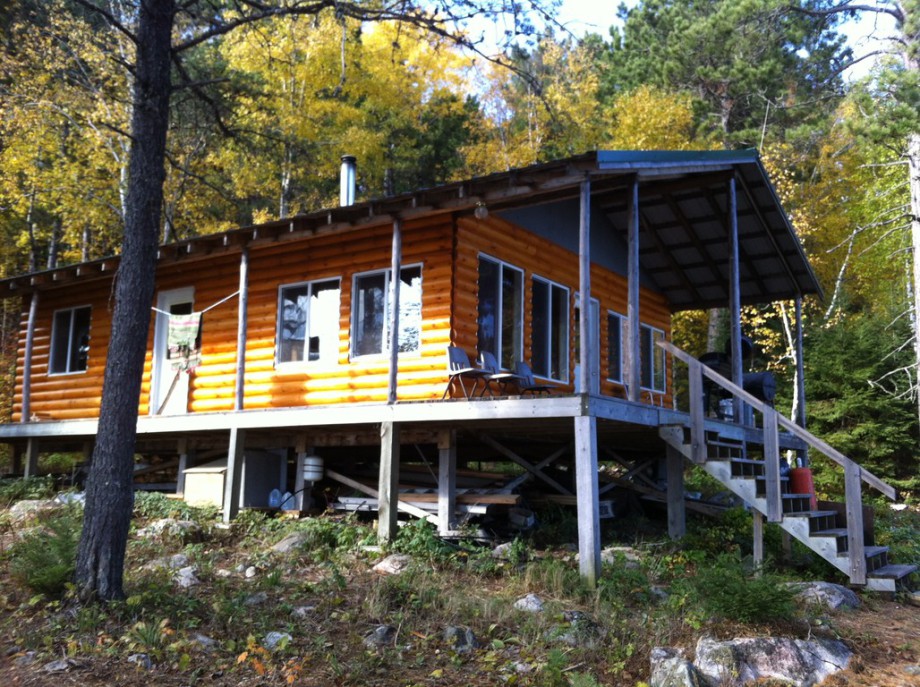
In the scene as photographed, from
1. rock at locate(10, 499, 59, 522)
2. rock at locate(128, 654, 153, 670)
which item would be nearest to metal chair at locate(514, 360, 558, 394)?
rock at locate(128, 654, 153, 670)

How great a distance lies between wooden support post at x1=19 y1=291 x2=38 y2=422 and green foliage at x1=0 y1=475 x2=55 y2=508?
5.50ft

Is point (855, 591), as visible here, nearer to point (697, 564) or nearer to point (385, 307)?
point (697, 564)

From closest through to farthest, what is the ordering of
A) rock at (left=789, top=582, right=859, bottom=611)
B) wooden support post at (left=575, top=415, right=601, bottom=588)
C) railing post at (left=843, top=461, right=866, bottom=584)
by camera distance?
rock at (left=789, top=582, right=859, bottom=611), wooden support post at (left=575, top=415, right=601, bottom=588), railing post at (left=843, top=461, right=866, bottom=584)

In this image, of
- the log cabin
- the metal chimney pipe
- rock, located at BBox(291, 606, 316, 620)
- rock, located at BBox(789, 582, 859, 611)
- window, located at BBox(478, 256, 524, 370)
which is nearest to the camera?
rock, located at BBox(291, 606, 316, 620)

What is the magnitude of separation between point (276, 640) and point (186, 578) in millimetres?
2295

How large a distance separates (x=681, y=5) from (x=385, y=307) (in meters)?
22.8

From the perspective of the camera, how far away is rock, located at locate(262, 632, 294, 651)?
7133 mm

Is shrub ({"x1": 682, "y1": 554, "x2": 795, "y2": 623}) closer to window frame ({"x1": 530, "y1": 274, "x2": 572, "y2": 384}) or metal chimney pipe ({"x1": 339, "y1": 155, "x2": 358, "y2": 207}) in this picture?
window frame ({"x1": 530, "y1": 274, "x2": 572, "y2": 384})

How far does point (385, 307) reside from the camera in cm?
1291

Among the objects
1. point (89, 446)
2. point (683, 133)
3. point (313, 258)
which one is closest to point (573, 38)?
A: point (313, 258)

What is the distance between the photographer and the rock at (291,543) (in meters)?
11.0

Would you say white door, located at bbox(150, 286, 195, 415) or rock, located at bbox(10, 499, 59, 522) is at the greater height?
white door, located at bbox(150, 286, 195, 415)

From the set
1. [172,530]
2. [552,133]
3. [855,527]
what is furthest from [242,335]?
[552,133]

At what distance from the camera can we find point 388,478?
11781 millimetres
